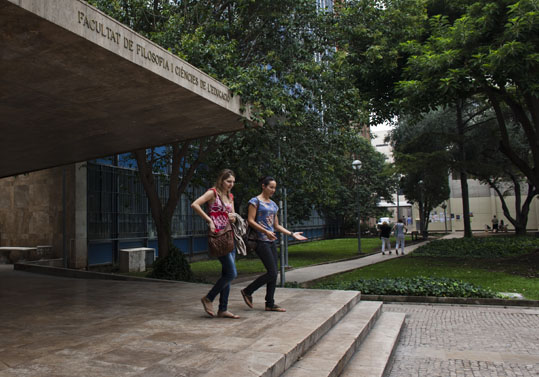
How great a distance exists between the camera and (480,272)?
13.6 metres

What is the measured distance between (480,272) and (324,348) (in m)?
10.4

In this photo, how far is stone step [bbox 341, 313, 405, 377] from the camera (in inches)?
183

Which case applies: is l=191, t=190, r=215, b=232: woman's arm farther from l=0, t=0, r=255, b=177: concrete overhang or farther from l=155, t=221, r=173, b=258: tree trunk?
l=155, t=221, r=173, b=258: tree trunk

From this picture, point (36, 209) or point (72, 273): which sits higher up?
point (36, 209)

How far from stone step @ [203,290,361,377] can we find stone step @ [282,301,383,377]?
7 centimetres

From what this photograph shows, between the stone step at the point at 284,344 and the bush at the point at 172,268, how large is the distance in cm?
520

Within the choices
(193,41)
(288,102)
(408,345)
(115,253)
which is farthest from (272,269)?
(115,253)

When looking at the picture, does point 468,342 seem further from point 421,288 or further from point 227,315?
point 421,288

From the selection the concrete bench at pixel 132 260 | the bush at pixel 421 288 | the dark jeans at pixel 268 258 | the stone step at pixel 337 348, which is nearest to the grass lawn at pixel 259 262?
the concrete bench at pixel 132 260

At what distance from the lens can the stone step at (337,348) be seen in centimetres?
416

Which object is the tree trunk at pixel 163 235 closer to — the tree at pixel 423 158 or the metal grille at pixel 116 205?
the metal grille at pixel 116 205

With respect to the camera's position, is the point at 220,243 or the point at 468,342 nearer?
the point at 220,243

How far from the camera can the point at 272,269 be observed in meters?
5.87

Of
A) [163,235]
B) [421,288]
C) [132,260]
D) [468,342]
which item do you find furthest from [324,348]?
[132,260]
